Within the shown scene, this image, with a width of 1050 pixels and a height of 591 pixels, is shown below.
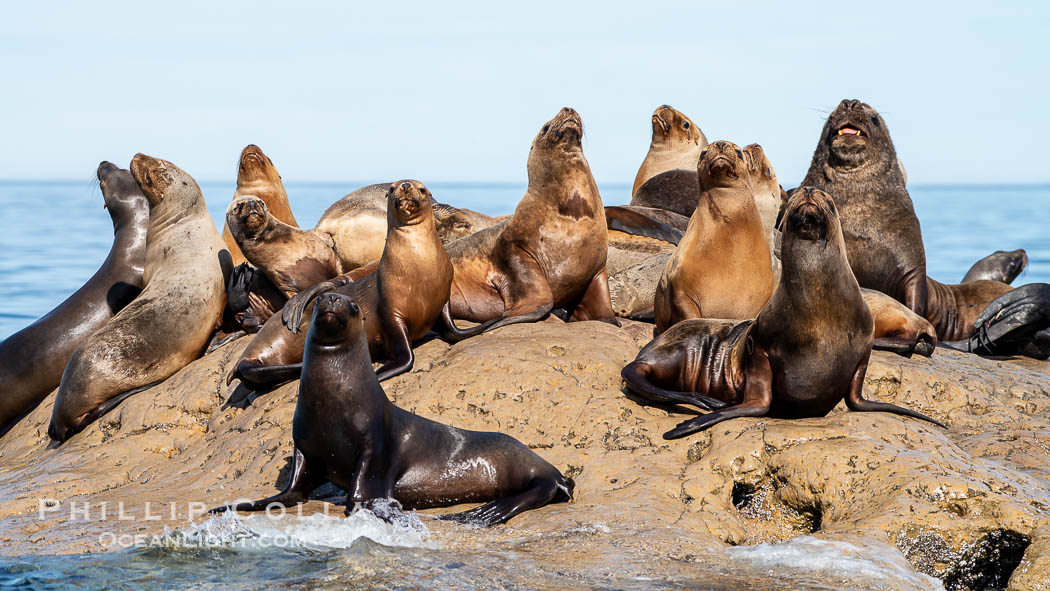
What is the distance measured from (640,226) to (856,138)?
1878mm

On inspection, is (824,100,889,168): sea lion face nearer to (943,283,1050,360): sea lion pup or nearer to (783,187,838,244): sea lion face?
(943,283,1050,360): sea lion pup

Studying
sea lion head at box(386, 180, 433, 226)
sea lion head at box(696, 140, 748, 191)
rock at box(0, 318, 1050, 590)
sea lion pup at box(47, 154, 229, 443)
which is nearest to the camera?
rock at box(0, 318, 1050, 590)

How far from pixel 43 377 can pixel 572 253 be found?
4062 millimetres

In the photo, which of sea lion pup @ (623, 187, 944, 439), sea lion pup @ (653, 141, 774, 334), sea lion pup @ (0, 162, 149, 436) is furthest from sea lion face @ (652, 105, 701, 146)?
sea lion pup @ (623, 187, 944, 439)

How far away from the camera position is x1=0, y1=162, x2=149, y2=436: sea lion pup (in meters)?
8.14

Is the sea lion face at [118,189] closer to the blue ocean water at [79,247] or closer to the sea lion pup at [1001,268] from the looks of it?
the blue ocean water at [79,247]

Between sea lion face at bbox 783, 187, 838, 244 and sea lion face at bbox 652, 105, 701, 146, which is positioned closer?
sea lion face at bbox 783, 187, 838, 244

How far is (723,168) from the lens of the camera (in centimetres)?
708

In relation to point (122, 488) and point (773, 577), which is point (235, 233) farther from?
point (773, 577)

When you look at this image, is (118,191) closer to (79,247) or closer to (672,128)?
(672,128)

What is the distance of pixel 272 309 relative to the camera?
8109 mm

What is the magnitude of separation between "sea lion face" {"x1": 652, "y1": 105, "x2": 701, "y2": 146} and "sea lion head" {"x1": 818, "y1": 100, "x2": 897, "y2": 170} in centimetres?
269

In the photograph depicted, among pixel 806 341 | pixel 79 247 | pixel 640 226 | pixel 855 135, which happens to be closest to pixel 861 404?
pixel 806 341

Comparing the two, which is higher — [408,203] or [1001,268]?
[408,203]
